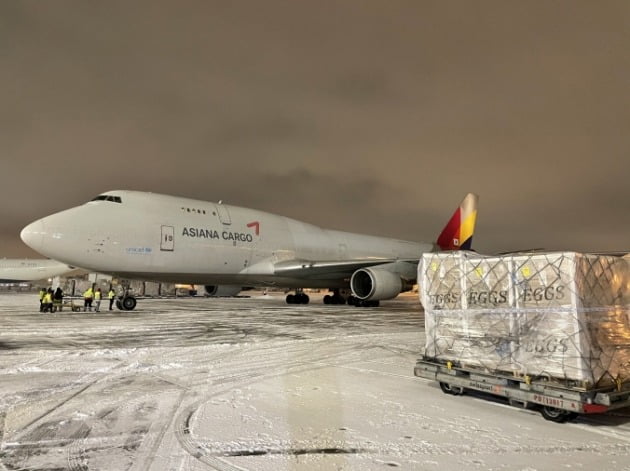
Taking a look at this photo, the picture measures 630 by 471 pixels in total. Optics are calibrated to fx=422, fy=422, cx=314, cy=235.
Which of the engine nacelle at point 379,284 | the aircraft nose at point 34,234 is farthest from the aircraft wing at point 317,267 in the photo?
the aircraft nose at point 34,234

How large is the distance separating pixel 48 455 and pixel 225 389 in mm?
2018

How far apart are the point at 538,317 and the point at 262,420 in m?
2.74

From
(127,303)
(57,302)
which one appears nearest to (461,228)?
(127,303)

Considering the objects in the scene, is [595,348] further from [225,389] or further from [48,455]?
[48,455]

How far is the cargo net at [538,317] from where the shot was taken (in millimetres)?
3748

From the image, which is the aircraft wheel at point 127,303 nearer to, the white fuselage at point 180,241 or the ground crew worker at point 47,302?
the white fuselage at point 180,241

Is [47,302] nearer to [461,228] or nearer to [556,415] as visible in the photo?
[556,415]

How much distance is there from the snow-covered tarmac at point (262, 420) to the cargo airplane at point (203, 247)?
318 inches

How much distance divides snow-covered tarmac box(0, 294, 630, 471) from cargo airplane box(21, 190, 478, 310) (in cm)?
808

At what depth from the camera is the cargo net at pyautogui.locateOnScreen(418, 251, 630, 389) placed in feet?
12.3

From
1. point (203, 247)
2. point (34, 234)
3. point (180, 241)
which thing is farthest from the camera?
point (203, 247)

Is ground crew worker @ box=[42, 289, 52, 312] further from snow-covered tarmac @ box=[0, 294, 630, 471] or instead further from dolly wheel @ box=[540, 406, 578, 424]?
dolly wheel @ box=[540, 406, 578, 424]

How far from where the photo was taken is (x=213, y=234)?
679 inches

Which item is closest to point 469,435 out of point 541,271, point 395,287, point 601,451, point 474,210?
point 601,451
